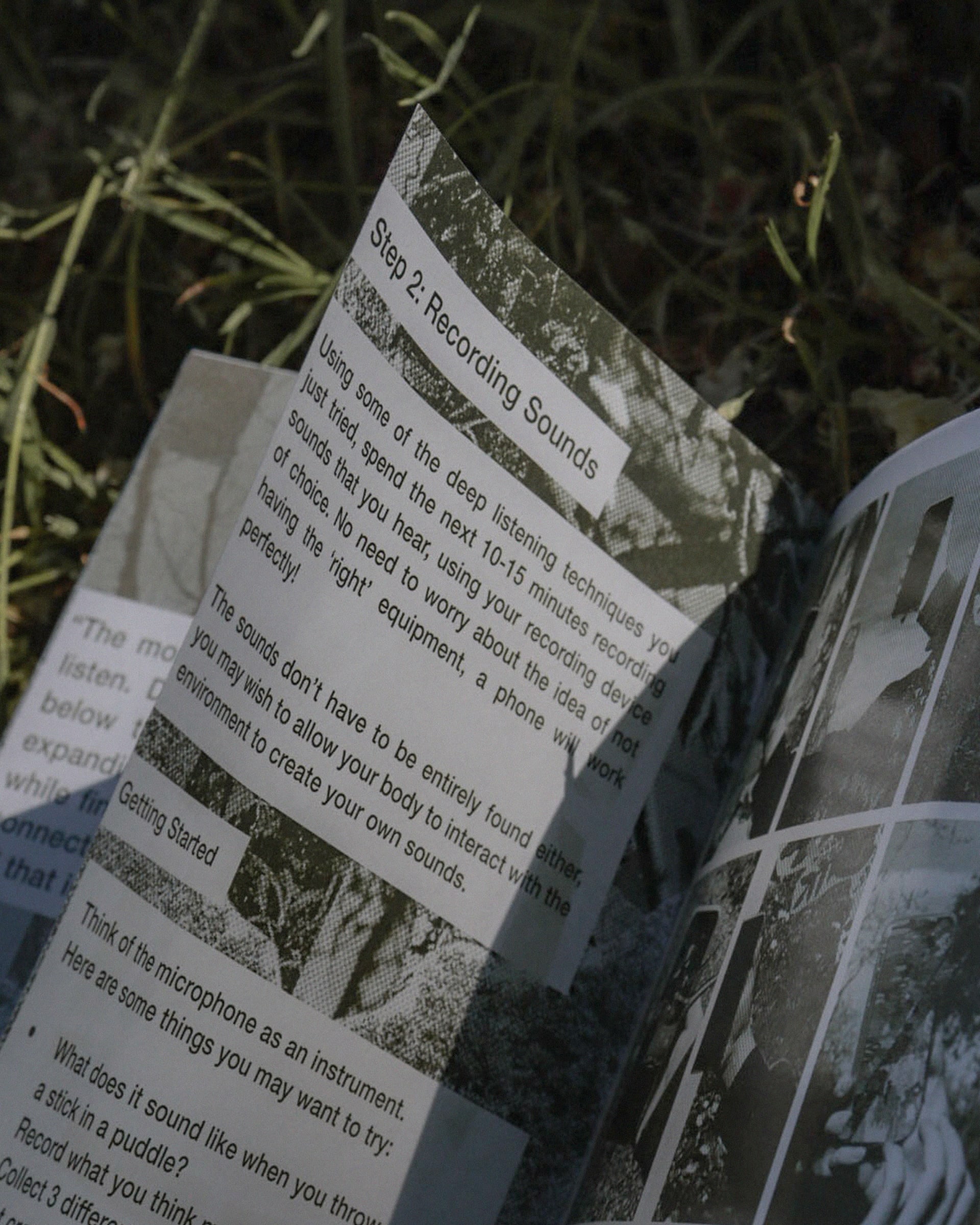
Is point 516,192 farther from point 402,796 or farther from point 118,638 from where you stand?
point 402,796

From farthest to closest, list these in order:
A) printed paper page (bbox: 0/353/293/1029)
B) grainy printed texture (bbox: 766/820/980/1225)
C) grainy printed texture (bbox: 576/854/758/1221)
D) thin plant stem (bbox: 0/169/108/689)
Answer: thin plant stem (bbox: 0/169/108/689) → printed paper page (bbox: 0/353/293/1029) → grainy printed texture (bbox: 576/854/758/1221) → grainy printed texture (bbox: 766/820/980/1225)

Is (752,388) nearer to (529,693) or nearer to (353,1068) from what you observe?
(529,693)

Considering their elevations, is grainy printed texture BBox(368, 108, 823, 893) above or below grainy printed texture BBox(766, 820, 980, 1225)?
above

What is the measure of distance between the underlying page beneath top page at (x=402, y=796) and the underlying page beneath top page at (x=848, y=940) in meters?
0.06

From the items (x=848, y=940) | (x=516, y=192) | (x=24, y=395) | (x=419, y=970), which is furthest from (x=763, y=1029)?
(x=24, y=395)

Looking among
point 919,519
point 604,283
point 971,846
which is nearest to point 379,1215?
point 971,846

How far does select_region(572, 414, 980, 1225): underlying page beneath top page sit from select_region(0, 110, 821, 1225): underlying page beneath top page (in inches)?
2.4

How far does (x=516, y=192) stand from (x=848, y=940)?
69 centimetres

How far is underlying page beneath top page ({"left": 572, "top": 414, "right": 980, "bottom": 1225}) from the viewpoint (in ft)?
1.38

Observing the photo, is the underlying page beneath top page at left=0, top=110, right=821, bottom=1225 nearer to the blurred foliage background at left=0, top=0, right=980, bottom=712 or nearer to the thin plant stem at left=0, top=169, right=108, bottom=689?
the blurred foliage background at left=0, top=0, right=980, bottom=712

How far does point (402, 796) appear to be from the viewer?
0.54 metres

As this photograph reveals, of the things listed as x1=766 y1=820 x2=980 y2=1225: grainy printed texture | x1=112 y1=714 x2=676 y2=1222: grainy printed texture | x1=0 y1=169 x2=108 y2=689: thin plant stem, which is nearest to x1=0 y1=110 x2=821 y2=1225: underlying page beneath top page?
x1=112 y1=714 x2=676 y2=1222: grainy printed texture

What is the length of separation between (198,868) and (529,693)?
180mm

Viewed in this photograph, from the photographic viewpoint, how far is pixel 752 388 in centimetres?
81
